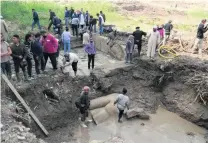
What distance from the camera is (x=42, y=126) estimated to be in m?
9.83

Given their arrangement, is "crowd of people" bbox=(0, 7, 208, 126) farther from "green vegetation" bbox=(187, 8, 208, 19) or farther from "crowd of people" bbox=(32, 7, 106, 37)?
"green vegetation" bbox=(187, 8, 208, 19)

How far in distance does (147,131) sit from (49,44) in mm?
5329

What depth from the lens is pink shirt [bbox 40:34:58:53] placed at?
11172 mm

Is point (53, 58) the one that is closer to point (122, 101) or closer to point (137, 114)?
point (122, 101)

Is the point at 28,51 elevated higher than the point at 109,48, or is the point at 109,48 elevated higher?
the point at 28,51

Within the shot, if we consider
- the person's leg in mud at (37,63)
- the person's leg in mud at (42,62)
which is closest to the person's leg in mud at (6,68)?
the person's leg in mud at (37,63)

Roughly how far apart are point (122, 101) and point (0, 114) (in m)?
4.50

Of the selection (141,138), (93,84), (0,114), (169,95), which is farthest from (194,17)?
(0,114)

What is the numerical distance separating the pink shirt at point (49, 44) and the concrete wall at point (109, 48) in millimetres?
4799

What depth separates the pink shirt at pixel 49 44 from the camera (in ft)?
36.7

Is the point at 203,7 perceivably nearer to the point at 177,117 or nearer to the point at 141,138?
the point at 177,117

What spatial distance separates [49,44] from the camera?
11.2 m

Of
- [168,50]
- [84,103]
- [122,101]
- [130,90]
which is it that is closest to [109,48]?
[168,50]

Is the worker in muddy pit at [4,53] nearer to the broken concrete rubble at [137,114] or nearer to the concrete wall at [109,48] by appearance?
the broken concrete rubble at [137,114]
